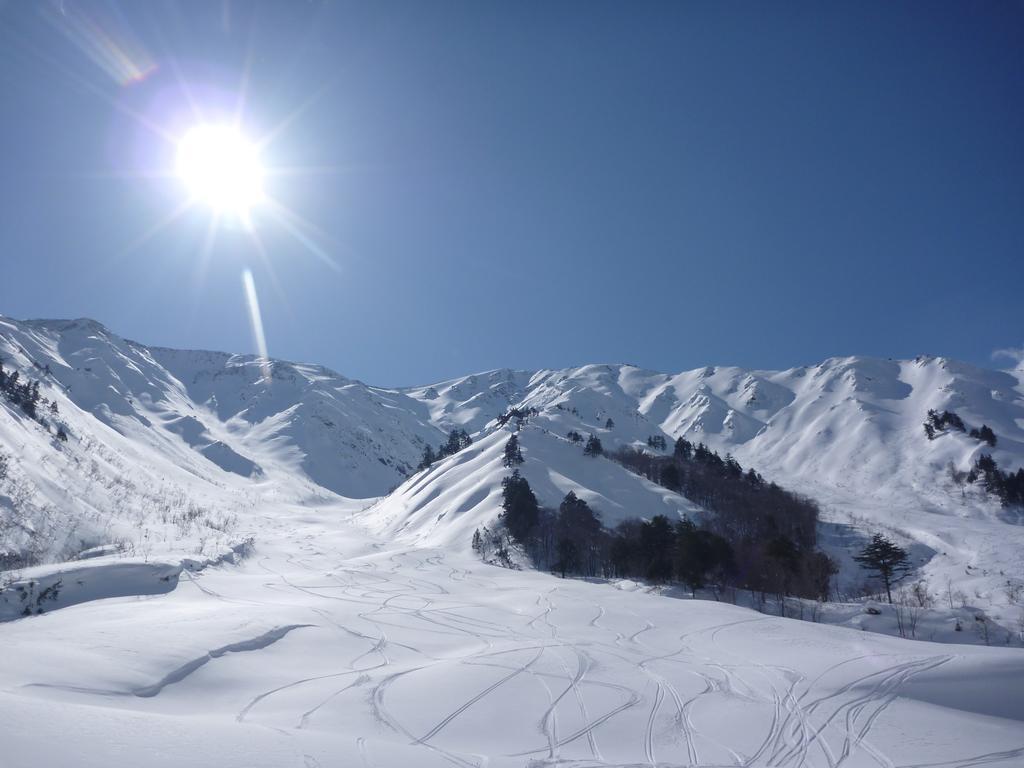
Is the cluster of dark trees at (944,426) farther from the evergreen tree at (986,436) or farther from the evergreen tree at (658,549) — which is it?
the evergreen tree at (658,549)

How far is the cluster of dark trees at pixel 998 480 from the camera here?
9362 centimetres

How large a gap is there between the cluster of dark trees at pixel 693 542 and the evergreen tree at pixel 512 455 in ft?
23.7

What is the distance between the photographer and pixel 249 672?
15.0m

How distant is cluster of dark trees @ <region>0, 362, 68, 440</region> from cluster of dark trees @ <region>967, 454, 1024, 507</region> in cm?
15353

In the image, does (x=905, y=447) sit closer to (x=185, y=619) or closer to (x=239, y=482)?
(x=185, y=619)

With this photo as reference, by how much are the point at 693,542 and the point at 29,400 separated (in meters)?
91.0

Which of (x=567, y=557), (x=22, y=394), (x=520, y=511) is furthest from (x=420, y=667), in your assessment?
(x=22, y=394)

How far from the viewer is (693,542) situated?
45750 mm

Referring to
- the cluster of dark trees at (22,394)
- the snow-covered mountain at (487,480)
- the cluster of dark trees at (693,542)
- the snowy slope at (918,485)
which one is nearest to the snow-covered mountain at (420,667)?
the snow-covered mountain at (487,480)

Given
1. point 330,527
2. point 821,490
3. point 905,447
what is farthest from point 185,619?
point 905,447

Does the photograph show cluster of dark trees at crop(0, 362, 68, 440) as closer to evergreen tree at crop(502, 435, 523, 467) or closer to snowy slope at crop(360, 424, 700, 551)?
snowy slope at crop(360, 424, 700, 551)

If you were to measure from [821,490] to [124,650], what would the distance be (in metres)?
153

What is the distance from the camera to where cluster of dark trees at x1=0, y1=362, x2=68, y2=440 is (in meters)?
72.0

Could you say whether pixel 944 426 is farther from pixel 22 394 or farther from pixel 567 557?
pixel 22 394
